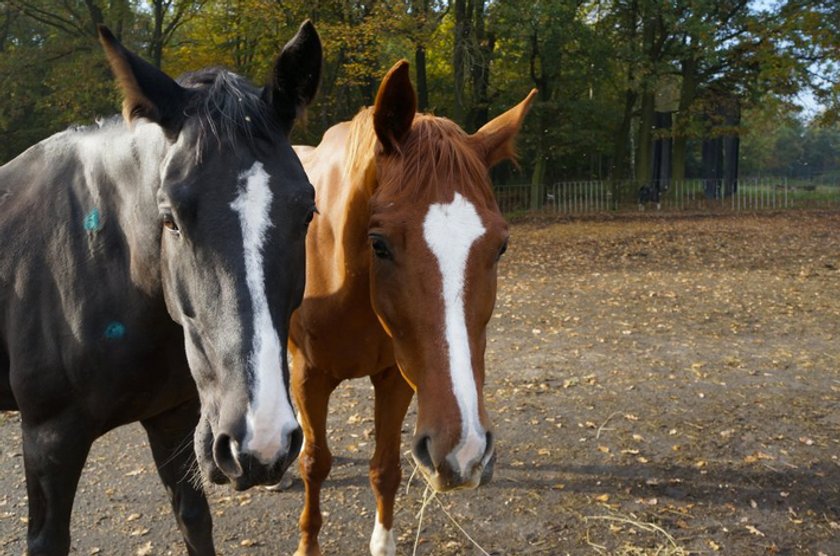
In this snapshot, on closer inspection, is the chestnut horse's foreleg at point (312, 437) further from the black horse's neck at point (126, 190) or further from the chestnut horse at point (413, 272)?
the black horse's neck at point (126, 190)

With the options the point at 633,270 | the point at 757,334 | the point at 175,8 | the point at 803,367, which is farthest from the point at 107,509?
the point at 175,8

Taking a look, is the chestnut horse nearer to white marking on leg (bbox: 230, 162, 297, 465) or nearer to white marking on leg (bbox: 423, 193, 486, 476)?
white marking on leg (bbox: 423, 193, 486, 476)

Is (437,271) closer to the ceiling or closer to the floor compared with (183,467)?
closer to the ceiling

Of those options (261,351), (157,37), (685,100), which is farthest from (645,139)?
(261,351)

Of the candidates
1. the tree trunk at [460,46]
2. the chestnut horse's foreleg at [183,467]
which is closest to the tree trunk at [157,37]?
the tree trunk at [460,46]

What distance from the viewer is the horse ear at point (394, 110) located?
8.61 ft

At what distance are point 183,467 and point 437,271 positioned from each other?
1.62m

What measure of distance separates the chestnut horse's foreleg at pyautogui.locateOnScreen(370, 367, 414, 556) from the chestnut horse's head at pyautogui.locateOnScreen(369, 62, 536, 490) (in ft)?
3.57

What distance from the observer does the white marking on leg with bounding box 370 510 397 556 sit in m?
3.67

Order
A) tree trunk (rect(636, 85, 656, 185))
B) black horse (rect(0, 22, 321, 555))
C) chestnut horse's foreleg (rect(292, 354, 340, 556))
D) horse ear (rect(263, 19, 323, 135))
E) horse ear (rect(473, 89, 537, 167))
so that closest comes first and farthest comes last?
black horse (rect(0, 22, 321, 555)) < horse ear (rect(263, 19, 323, 135)) < horse ear (rect(473, 89, 537, 167)) < chestnut horse's foreleg (rect(292, 354, 340, 556)) < tree trunk (rect(636, 85, 656, 185))

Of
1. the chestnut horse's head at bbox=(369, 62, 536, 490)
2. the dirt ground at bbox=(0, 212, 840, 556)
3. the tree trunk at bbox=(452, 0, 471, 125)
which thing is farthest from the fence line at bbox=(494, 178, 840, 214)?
the chestnut horse's head at bbox=(369, 62, 536, 490)

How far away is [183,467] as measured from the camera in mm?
3008

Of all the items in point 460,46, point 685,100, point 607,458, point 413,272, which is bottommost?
point 607,458

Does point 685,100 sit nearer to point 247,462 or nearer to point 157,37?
point 157,37
